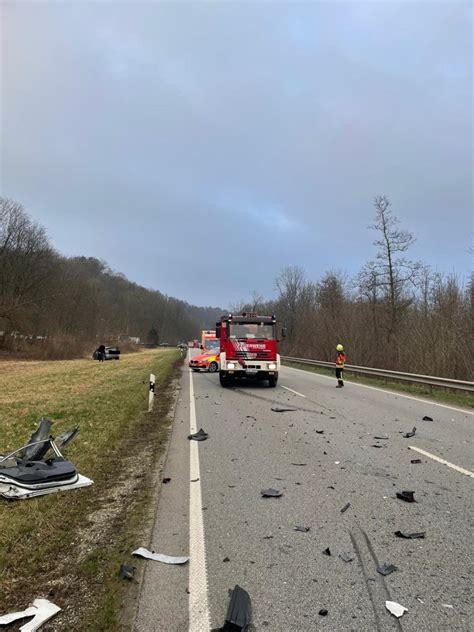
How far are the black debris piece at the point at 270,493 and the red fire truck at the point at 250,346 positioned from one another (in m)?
12.8

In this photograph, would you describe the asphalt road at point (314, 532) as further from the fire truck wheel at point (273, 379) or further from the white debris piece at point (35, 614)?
the fire truck wheel at point (273, 379)

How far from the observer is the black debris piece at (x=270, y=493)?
222 inches

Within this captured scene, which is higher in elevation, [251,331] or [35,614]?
[251,331]

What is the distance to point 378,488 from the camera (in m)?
5.92

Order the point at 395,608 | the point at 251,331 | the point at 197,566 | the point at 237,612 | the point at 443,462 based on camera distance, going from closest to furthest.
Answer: the point at 237,612, the point at 395,608, the point at 197,566, the point at 443,462, the point at 251,331

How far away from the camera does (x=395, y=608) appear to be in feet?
10.6

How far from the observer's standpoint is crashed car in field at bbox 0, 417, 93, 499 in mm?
5601

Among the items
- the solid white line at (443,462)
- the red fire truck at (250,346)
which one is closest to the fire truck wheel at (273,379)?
the red fire truck at (250,346)

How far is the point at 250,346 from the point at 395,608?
1549 cm

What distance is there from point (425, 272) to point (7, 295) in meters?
51.9

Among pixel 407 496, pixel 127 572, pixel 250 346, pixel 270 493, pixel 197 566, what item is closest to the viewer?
pixel 127 572

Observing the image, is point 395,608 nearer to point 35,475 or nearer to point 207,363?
point 35,475

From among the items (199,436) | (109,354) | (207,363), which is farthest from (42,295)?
(199,436)

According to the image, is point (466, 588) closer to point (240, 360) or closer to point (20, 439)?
point (20, 439)
